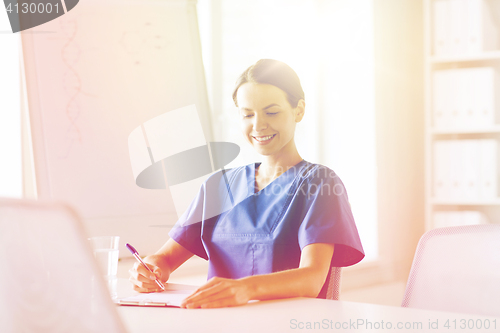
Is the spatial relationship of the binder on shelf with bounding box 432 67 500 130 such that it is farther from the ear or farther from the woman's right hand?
the woman's right hand

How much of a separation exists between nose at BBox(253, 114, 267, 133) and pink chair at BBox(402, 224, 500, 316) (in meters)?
0.53

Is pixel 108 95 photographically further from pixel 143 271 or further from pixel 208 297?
pixel 208 297

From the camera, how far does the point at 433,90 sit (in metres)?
2.63

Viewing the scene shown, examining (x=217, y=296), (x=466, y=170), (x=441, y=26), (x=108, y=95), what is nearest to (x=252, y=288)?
(x=217, y=296)

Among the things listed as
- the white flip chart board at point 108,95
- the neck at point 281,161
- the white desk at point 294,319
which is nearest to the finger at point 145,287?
the white desk at point 294,319

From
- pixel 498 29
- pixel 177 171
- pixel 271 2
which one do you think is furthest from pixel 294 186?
pixel 498 29

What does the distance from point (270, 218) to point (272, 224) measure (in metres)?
0.02

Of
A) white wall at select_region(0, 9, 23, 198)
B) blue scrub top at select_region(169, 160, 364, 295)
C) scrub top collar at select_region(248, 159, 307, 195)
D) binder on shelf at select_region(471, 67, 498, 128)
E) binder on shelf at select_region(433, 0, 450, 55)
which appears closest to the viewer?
blue scrub top at select_region(169, 160, 364, 295)

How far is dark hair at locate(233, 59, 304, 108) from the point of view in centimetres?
130

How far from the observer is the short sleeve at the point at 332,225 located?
106 cm

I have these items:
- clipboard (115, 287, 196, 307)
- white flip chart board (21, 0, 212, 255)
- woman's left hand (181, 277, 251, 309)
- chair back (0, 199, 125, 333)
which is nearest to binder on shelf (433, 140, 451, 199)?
white flip chart board (21, 0, 212, 255)

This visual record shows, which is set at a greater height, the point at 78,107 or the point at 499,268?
the point at 78,107

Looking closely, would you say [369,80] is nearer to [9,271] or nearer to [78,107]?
[78,107]

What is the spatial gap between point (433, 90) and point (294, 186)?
1758mm
